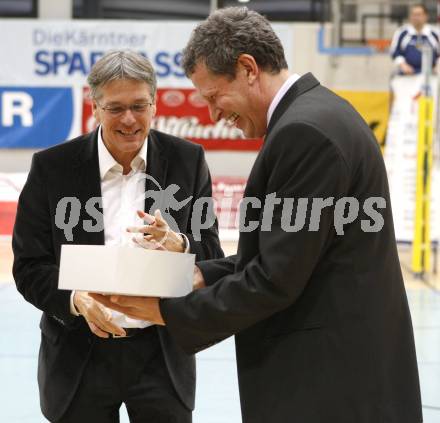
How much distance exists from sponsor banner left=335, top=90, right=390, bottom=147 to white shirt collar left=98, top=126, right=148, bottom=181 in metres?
10.7

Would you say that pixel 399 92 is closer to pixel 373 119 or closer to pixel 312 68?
pixel 373 119

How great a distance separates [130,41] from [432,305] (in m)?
7.04

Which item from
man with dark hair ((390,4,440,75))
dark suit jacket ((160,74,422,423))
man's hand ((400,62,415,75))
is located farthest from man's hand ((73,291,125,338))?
man with dark hair ((390,4,440,75))

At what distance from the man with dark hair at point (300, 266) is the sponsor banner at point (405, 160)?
8.64m

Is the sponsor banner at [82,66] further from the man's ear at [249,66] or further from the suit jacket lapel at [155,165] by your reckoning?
the man's ear at [249,66]

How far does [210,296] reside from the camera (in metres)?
2.00

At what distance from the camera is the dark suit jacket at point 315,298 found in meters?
1.89

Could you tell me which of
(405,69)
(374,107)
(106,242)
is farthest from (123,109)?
(374,107)

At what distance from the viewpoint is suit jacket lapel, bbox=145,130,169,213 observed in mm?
2613

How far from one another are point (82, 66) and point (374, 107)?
461cm

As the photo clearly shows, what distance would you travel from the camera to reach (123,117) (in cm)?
253

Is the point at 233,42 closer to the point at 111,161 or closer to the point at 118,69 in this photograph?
the point at 118,69

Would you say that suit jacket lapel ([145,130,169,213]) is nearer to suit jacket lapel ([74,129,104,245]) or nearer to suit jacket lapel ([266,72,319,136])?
suit jacket lapel ([74,129,104,245])

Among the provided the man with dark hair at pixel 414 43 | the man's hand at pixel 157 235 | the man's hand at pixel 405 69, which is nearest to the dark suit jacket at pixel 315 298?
the man's hand at pixel 157 235
